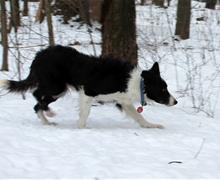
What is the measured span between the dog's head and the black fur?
255mm

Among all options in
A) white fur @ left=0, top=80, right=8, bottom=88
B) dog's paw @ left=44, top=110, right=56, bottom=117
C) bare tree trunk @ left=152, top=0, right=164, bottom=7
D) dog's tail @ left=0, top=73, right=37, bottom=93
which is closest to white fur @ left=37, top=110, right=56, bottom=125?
dog's paw @ left=44, top=110, right=56, bottom=117

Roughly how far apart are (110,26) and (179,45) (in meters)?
7.25

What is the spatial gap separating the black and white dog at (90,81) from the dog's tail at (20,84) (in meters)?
0.01

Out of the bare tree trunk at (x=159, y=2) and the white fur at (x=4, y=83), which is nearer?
the white fur at (x=4, y=83)

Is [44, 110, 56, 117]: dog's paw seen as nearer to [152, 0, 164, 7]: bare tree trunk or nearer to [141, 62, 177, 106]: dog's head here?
[141, 62, 177, 106]: dog's head

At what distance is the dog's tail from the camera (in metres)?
6.39

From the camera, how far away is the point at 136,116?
6.30 metres

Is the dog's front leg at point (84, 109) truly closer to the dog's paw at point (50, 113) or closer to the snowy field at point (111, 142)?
the snowy field at point (111, 142)

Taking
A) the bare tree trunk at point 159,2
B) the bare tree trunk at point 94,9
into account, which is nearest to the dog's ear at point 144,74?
the bare tree trunk at point 94,9

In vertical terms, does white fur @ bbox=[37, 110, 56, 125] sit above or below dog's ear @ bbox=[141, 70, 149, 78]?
below

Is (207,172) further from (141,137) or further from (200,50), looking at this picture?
(200,50)

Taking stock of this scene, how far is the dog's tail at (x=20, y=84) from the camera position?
→ 6.39 meters

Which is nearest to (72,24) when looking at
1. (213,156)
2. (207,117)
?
(207,117)

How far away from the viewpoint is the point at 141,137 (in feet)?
18.0
